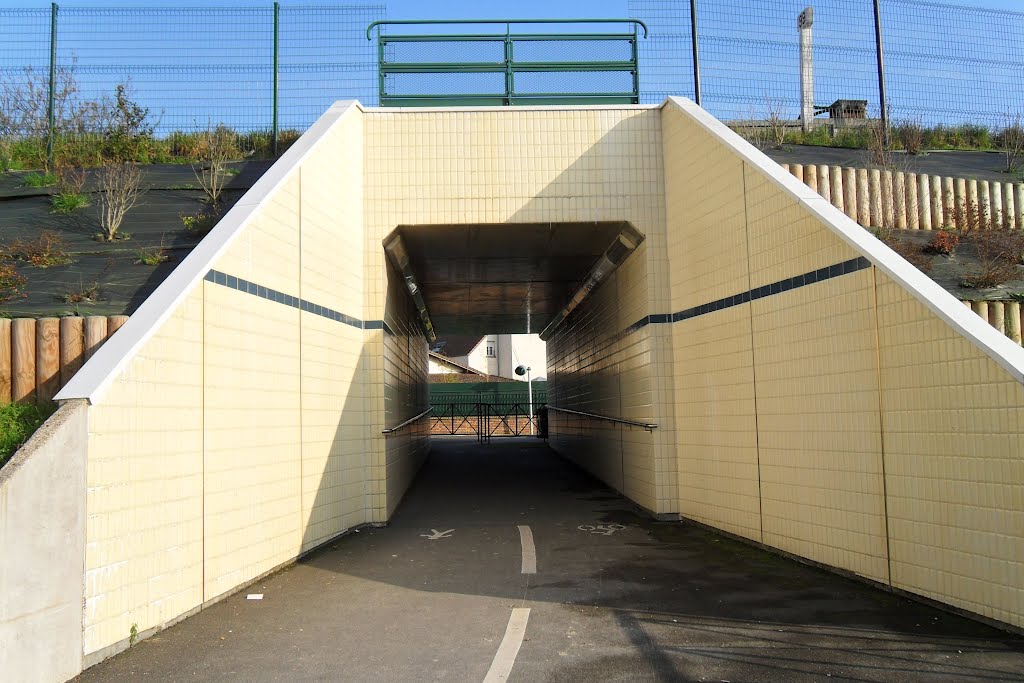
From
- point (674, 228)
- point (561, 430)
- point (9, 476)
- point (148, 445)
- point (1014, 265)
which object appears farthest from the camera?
point (561, 430)

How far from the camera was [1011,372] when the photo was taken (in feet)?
16.9

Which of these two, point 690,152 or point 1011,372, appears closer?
point 1011,372

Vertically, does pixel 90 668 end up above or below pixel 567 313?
below

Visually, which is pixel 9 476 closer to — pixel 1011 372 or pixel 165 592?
pixel 165 592

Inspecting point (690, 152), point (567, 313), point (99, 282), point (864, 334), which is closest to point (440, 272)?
point (567, 313)

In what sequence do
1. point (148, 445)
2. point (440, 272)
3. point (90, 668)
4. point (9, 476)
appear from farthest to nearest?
point (440, 272), point (148, 445), point (90, 668), point (9, 476)

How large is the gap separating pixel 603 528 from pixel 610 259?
182 inches

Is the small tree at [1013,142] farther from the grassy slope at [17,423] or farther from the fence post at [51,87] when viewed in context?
the fence post at [51,87]

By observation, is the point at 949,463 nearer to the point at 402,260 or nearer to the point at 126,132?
the point at 402,260

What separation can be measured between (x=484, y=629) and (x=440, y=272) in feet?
32.1

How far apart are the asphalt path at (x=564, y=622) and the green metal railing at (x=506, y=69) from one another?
6888mm

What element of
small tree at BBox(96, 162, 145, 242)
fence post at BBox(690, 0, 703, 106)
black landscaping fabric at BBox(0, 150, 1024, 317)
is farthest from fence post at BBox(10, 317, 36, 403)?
fence post at BBox(690, 0, 703, 106)

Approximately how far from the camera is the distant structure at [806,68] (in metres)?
15.1

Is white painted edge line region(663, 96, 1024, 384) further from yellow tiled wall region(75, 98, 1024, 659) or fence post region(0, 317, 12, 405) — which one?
fence post region(0, 317, 12, 405)
